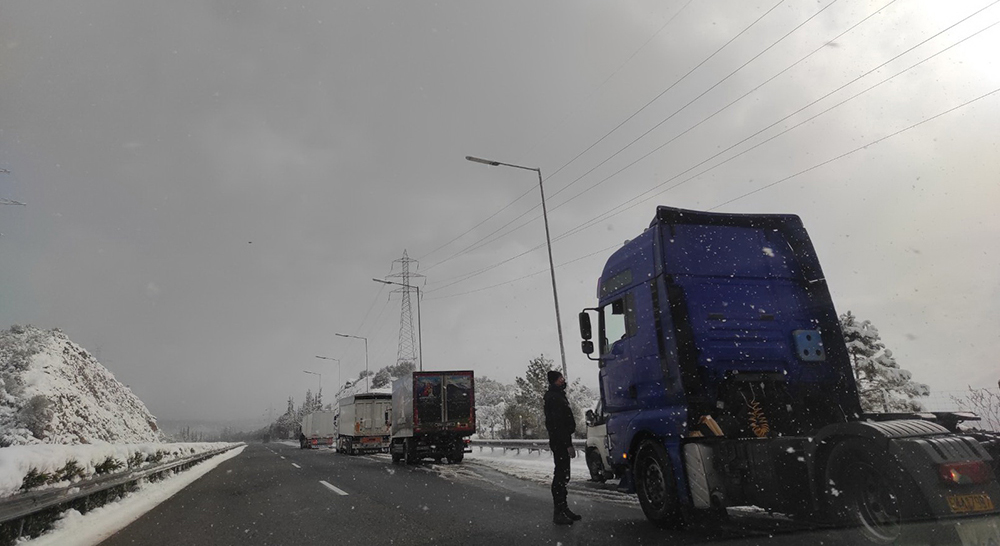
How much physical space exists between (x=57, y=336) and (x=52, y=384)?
1578 cm

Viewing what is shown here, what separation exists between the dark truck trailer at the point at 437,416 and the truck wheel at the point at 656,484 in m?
13.4

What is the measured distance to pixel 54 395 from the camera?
139 feet

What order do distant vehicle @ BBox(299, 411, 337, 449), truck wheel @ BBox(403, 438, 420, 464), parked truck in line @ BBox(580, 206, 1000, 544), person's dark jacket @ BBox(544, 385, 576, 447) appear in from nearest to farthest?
1. parked truck in line @ BBox(580, 206, 1000, 544)
2. person's dark jacket @ BBox(544, 385, 576, 447)
3. truck wheel @ BBox(403, 438, 420, 464)
4. distant vehicle @ BBox(299, 411, 337, 449)

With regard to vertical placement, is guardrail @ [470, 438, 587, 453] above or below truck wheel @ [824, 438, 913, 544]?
below

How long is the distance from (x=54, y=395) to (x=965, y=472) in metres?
57.6

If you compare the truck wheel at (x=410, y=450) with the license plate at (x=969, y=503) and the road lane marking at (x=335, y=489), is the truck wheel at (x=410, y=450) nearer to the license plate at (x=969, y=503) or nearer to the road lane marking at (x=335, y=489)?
the road lane marking at (x=335, y=489)

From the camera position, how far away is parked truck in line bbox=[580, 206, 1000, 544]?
3.70 m

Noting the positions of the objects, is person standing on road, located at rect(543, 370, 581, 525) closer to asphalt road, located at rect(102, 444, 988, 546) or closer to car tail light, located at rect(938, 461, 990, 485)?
asphalt road, located at rect(102, 444, 988, 546)

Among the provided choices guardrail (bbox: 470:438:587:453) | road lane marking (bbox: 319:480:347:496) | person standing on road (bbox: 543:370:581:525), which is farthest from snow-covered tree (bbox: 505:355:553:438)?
person standing on road (bbox: 543:370:581:525)

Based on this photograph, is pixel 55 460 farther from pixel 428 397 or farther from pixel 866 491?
pixel 428 397

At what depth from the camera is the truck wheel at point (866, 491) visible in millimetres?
3793

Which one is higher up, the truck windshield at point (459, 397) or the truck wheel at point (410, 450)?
the truck windshield at point (459, 397)

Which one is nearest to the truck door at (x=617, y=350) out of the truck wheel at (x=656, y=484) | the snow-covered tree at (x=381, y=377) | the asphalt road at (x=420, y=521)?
the truck wheel at (x=656, y=484)

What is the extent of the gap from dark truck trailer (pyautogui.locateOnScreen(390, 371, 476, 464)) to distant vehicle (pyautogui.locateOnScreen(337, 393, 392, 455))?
10.3 metres
